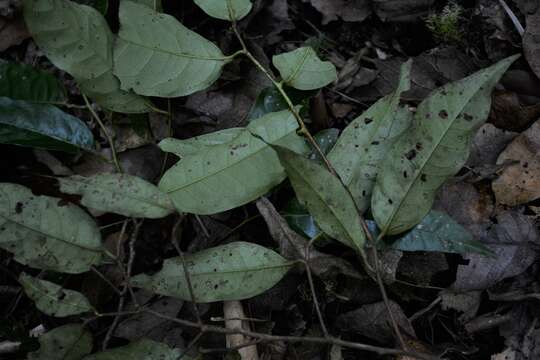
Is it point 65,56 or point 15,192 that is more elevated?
point 65,56

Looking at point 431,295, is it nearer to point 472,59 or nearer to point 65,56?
point 472,59

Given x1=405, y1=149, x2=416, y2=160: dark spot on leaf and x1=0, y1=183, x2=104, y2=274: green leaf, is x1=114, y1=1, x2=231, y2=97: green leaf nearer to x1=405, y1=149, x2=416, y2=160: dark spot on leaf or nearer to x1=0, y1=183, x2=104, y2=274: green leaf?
x1=0, y1=183, x2=104, y2=274: green leaf

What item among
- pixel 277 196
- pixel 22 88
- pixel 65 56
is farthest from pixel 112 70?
pixel 277 196

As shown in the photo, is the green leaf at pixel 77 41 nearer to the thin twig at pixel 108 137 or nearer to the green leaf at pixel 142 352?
the thin twig at pixel 108 137

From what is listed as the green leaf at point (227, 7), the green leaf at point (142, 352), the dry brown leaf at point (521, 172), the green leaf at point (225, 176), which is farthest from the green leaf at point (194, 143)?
the dry brown leaf at point (521, 172)

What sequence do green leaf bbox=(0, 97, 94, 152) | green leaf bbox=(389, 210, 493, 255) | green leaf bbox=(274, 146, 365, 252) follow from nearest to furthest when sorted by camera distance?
Result: 1. green leaf bbox=(274, 146, 365, 252)
2. green leaf bbox=(389, 210, 493, 255)
3. green leaf bbox=(0, 97, 94, 152)

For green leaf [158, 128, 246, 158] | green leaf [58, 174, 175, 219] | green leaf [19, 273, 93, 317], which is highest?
green leaf [158, 128, 246, 158]

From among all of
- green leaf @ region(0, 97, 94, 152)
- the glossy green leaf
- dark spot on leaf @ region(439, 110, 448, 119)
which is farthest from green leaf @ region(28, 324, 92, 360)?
dark spot on leaf @ region(439, 110, 448, 119)
